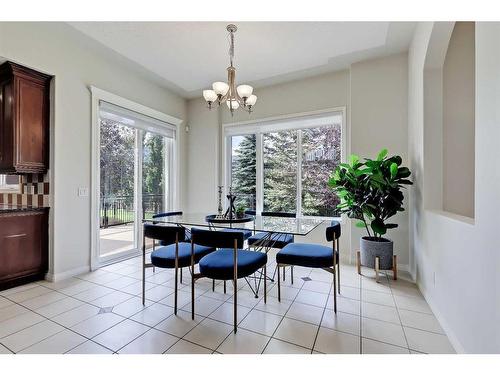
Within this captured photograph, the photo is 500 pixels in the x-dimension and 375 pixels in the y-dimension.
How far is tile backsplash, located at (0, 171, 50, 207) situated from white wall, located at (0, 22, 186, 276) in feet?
0.48

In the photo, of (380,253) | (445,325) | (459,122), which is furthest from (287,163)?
(445,325)

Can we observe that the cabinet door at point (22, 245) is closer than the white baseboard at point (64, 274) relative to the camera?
Yes

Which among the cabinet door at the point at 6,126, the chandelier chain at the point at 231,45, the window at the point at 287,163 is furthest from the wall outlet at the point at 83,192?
the chandelier chain at the point at 231,45

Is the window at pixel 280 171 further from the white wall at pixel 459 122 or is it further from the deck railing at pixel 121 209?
the white wall at pixel 459 122

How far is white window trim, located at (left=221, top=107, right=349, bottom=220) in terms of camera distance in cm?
365

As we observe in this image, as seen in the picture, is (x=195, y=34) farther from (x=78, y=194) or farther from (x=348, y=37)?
(x=78, y=194)

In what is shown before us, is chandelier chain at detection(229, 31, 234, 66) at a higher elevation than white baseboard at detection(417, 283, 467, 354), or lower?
higher

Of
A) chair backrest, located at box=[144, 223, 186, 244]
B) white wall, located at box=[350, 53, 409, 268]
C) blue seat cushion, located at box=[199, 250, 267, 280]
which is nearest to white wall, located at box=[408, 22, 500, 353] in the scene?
white wall, located at box=[350, 53, 409, 268]

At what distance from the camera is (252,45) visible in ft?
9.71

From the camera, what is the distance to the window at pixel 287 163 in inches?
153

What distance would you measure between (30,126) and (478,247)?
4.20m

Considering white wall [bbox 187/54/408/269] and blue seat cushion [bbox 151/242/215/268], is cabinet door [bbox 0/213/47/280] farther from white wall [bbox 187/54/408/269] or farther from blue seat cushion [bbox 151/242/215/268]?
white wall [bbox 187/54/408/269]

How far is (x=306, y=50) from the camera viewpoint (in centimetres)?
309

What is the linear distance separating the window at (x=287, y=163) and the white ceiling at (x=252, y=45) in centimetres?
86
